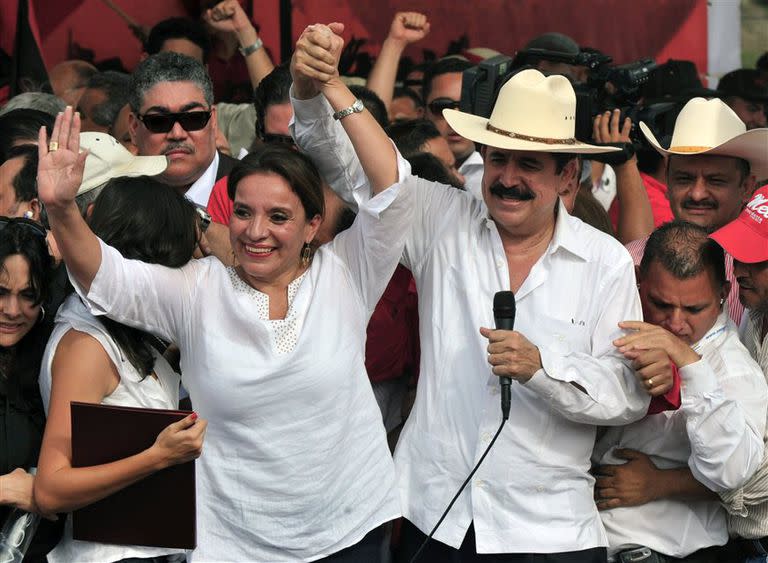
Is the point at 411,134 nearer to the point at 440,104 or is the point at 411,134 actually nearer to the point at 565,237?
the point at 440,104

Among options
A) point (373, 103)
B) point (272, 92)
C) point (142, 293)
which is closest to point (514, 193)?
point (142, 293)

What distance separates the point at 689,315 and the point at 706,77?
4526 mm

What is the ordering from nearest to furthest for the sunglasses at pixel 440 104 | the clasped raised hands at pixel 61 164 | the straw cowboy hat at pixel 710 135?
the clasped raised hands at pixel 61 164 < the straw cowboy hat at pixel 710 135 < the sunglasses at pixel 440 104

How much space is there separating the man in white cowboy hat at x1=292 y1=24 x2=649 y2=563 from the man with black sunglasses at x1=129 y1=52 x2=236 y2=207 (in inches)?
50.1

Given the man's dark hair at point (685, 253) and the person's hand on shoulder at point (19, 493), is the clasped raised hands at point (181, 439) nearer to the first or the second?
the person's hand on shoulder at point (19, 493)

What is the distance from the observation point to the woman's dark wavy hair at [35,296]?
353 cm

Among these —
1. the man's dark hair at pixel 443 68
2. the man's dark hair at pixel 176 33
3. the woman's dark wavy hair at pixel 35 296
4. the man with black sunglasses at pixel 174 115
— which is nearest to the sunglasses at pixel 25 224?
the woman's dark wavy hair at pixel 35 296

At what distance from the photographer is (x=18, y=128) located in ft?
16.1

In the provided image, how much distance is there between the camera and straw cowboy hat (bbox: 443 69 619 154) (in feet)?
12.1

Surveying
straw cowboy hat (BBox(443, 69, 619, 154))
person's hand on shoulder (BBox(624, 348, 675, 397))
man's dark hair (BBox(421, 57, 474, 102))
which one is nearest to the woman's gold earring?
straw cowboy hat (BBox(443, 69, 619, 154))

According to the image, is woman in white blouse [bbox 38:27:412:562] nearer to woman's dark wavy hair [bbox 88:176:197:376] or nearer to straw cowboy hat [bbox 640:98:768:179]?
woman's dark wavy hair [bbox 88:176:197:376]

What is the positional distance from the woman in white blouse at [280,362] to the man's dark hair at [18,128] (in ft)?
5.72

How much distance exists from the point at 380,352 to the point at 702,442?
1118 millimetres

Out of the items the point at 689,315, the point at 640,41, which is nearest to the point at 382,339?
the point at 689,315
